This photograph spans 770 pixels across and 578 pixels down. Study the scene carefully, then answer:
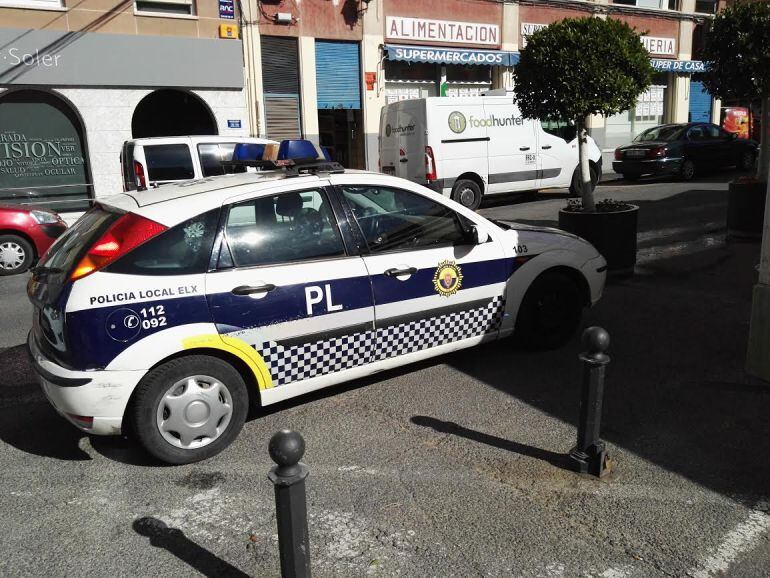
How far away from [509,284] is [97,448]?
3.02 metres

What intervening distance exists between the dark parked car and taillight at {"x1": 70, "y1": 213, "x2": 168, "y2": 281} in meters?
16.2

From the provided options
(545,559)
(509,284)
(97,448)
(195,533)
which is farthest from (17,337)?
(545,559)

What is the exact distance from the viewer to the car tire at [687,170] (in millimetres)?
17797

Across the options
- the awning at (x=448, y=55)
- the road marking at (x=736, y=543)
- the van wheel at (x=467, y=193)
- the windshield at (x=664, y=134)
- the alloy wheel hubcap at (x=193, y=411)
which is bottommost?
the road marking at (x=736, y=543)

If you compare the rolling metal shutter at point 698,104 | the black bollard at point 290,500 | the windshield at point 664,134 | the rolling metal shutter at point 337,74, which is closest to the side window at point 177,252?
the black bollard at point 290,500

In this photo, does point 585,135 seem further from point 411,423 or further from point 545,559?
point 545,559

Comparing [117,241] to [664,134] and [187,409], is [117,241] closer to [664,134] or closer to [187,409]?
[187,409]

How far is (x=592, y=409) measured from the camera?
358 centimetres

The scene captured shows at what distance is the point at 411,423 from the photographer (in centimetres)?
438

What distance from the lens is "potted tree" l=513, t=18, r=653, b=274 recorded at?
7.42 metres

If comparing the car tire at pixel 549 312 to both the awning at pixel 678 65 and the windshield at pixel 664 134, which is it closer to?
the windshield at pixel 664 134

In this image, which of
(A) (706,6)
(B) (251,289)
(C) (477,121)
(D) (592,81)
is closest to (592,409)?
(B) (251,289)

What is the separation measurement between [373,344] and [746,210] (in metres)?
7.23

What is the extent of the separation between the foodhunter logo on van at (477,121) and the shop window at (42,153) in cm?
822
